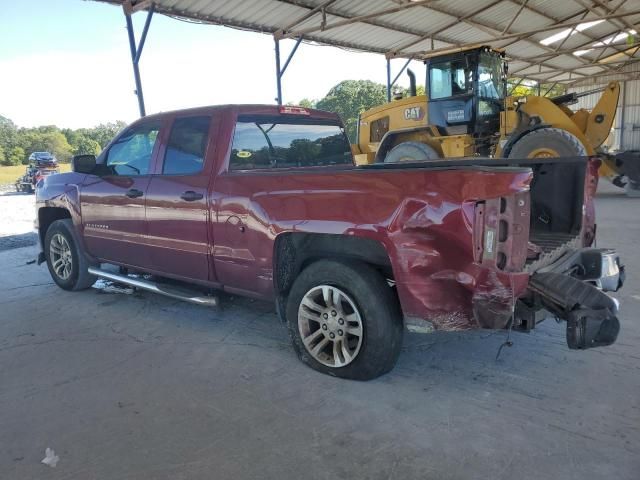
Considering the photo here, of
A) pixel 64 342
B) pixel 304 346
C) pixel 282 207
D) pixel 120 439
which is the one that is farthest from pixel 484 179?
pixel 64 342

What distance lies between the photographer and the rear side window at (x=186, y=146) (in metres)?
4.06

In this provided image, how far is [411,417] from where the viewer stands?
284 centimetres

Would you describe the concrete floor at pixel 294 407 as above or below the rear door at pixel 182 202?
below

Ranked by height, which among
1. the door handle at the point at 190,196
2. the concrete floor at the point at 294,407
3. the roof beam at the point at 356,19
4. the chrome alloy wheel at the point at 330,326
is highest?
the roof beam at the point at 356,19

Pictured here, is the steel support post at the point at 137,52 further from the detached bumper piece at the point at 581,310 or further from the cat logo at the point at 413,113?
the detached bumper piece at the point at 581,310

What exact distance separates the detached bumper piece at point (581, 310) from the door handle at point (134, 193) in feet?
11.0

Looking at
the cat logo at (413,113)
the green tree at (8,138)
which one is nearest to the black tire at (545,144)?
the cat logo at (413,113)

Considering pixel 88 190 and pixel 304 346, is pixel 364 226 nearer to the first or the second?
pixel 304 346

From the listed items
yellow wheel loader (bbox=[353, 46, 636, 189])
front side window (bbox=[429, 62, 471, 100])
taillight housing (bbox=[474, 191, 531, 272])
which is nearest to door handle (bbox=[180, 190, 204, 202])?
taillight housing (bbox=[474, 191, 531, 272])

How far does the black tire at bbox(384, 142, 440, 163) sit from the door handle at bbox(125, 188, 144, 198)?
6731 millimetres

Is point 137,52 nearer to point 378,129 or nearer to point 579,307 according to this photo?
point 378,129

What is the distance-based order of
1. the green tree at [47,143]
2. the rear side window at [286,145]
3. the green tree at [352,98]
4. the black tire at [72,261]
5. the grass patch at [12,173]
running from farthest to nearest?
the green tree at [352,98] → the green tree at [47,143] → the grass patch at [12,173] → the black tire at [72,261] → the rear side window at [286,145]

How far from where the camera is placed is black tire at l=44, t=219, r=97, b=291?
549 cm

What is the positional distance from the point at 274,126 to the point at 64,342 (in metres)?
2.58
